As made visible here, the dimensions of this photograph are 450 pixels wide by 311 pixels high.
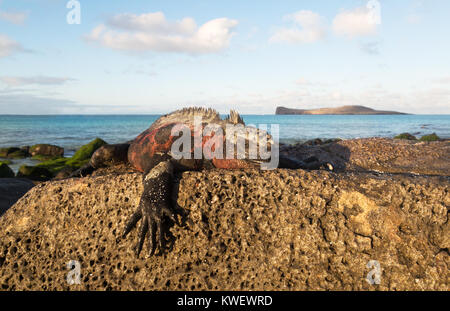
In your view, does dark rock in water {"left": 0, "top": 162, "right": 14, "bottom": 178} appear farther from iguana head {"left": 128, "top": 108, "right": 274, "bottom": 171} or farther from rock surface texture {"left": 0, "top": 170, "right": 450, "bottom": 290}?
rock surface texture {"left": 0, "top": 170, "right": 450, "bottom": 290}

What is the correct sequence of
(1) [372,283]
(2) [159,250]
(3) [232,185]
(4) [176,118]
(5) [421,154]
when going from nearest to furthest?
(1) [372,283] → (2) [159,250] → (3) [232,185] → (4) [176,118] → (5) [421,154]

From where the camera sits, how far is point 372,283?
2.20 meters

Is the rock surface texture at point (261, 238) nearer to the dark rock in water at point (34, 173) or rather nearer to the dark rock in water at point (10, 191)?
the dark rock in water at point (10, 191)

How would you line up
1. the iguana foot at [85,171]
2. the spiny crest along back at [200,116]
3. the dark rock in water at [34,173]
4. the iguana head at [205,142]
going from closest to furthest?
the iguana head at [205,142], the spiny crest along back at [200,116], the iguana foot at [85,171], the dark rock in water at [34,173]

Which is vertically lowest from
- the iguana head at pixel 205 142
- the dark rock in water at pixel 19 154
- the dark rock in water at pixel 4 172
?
the dark rock in water at pixel 19 154

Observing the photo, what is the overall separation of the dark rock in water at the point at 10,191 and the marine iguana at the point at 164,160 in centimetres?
179

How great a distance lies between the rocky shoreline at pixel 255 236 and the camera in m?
2.26

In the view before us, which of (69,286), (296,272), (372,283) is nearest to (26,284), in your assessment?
(69,286)

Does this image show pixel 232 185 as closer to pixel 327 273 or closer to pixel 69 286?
pixel 327 273

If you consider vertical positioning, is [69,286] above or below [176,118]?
below

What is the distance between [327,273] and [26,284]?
A: 2.57m

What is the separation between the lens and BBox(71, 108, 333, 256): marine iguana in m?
2.44

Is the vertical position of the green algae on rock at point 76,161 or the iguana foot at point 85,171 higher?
the iguana foot at point 85,171

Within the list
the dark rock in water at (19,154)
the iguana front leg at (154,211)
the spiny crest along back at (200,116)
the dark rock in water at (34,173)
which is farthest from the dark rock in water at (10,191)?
the dark rock in water at (19,154)
